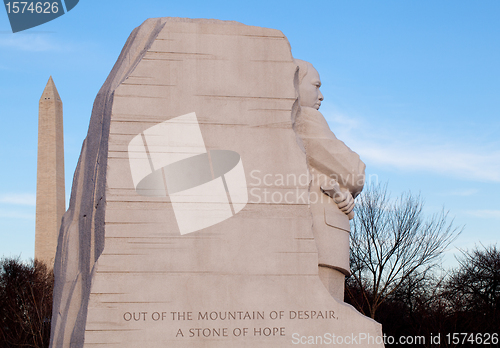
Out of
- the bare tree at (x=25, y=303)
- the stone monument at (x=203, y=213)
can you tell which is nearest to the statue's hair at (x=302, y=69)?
the stone monument at (x=203, y=213)

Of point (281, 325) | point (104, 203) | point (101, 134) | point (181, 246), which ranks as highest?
point (101, 134)

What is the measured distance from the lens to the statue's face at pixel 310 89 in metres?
6.01

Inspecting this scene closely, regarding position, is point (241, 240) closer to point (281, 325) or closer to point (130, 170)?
point (281, 325)

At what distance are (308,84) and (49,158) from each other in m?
27.0

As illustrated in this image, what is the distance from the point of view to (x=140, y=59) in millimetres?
5215

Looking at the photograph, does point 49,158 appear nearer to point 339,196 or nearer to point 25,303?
point 25,303

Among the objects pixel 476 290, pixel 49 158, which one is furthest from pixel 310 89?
pixel 49 158

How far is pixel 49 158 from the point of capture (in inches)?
1212

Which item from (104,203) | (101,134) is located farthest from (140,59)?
(104,203)

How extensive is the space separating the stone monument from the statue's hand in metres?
0.23

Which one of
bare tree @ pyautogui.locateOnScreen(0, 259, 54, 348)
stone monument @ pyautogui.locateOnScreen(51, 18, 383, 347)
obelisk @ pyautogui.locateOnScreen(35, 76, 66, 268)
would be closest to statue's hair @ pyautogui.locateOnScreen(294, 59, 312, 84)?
stone monument @ pyautogui.locateOnScreen(51, 18, 383, 347)

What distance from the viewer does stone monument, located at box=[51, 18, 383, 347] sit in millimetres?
4734

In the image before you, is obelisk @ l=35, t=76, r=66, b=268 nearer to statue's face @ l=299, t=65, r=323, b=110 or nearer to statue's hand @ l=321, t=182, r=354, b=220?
statue's face @ l=299, t=65, r=323, b=110

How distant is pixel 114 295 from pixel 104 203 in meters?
0.74
